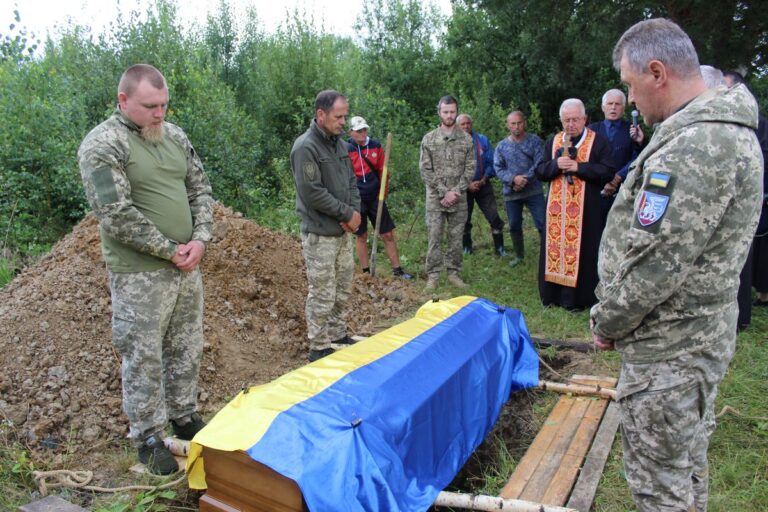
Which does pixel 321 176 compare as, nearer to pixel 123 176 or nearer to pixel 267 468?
pixel 123 176

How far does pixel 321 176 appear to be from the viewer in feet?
15.1

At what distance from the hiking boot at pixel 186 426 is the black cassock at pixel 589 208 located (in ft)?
12.3

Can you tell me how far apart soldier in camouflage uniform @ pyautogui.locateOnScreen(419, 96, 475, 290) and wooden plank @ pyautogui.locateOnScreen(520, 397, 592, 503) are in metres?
3.04

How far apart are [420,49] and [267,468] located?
15128 millimetres

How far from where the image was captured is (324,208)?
449 cm

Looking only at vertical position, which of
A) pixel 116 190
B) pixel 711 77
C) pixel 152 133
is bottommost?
pixel 116 190

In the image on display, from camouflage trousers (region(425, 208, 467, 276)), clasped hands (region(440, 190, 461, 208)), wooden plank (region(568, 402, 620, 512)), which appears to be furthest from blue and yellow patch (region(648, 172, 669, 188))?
camouflage trousers (region(425, 208, 467, 276))

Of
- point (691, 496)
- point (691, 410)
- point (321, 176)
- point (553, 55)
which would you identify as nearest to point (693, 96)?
point (691, 410)

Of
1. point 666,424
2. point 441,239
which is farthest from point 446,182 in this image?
point 666,424

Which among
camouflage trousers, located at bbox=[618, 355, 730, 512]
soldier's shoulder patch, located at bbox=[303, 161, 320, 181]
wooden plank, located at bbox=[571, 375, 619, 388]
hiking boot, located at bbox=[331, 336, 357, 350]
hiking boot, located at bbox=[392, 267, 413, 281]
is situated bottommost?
hiking boot, located at bbox=[331, 336, 357, 350]

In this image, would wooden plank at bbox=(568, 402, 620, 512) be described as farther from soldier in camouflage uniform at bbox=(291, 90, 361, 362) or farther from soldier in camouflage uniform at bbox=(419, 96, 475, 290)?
soldier in camouflage uniform at bbox=(419, 96, 475, 290)

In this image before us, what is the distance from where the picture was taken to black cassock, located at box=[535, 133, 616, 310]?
17.8 feet

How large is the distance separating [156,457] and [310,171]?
2298mm

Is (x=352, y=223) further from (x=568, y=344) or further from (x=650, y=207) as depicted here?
(x=650, y=207)
